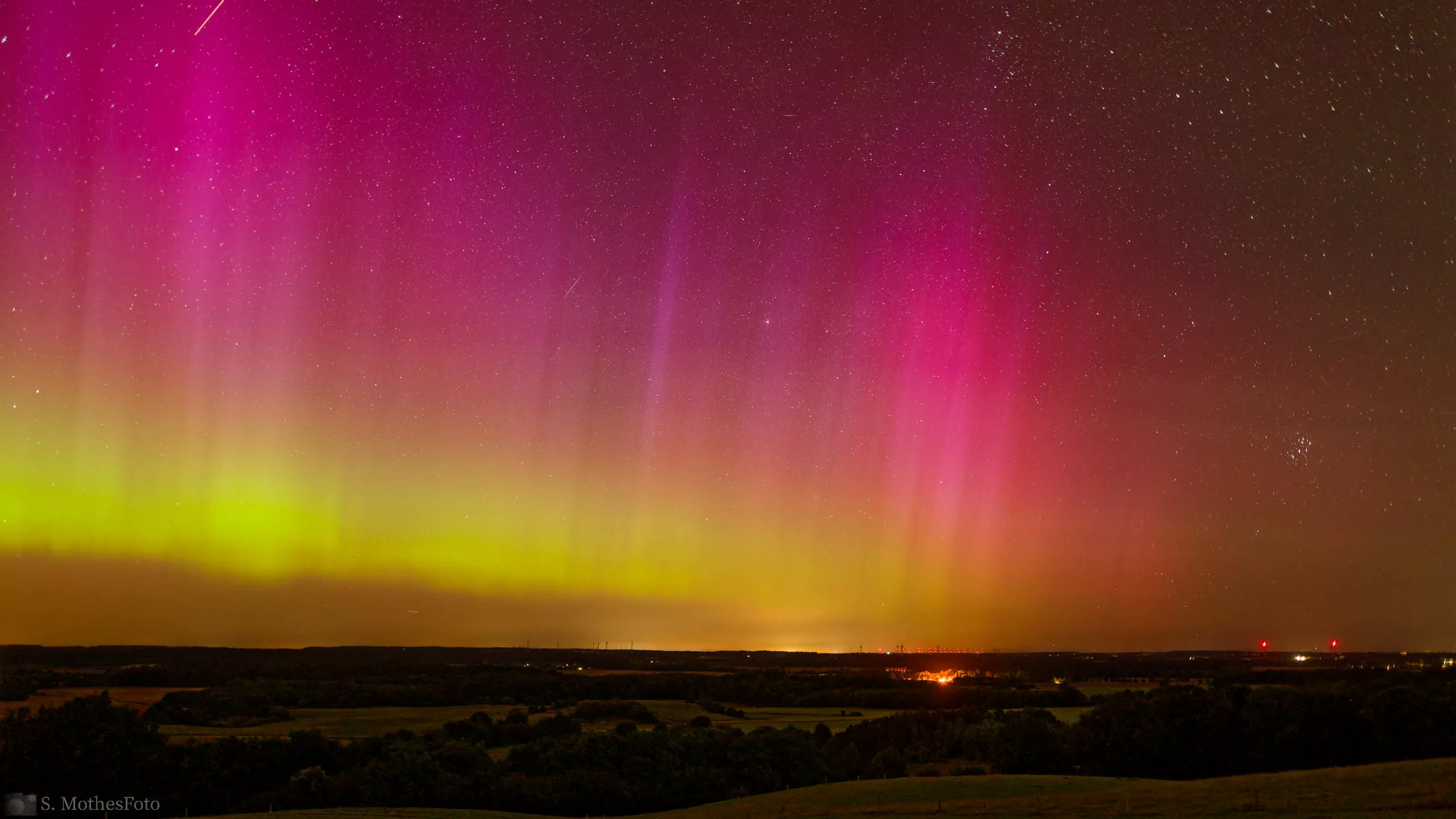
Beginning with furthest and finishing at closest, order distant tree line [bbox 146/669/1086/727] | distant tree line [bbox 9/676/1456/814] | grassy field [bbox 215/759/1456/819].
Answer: distant tree line [bbox 146/669/1086/727] → distant tree line [bbox 9/676/1456/814] → grassy field [bbox 215/759/1456/819]

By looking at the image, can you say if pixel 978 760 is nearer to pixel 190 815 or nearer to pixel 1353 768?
pixel 1353 768

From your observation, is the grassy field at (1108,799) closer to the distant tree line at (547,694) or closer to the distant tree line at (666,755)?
the distant tree line at (666,755)

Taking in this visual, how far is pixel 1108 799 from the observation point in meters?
32.0

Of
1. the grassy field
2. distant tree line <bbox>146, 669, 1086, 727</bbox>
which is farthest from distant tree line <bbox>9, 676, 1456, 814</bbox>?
distant tree line <bbox>146, 669, 1086, 727</bbox>

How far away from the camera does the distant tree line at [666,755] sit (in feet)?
140

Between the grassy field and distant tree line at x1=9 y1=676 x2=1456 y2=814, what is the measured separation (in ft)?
18.5

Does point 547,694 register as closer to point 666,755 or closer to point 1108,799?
point 666,755

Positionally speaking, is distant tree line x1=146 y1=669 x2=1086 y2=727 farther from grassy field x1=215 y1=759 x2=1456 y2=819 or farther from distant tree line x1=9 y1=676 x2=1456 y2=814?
grassy field x1=215 y1=759 x2=1456 y2=819

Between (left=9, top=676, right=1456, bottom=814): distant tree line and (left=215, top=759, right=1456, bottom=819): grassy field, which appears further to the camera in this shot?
(left=9, top=676, right=1456, bottom=814): distant tree line

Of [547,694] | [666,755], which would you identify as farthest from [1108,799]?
[547,694]

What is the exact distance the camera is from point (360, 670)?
149875mm

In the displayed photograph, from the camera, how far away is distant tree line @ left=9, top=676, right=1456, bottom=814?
42.6 metres

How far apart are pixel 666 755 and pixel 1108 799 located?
75.1ft

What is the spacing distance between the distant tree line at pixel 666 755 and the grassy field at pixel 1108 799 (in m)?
5.65
